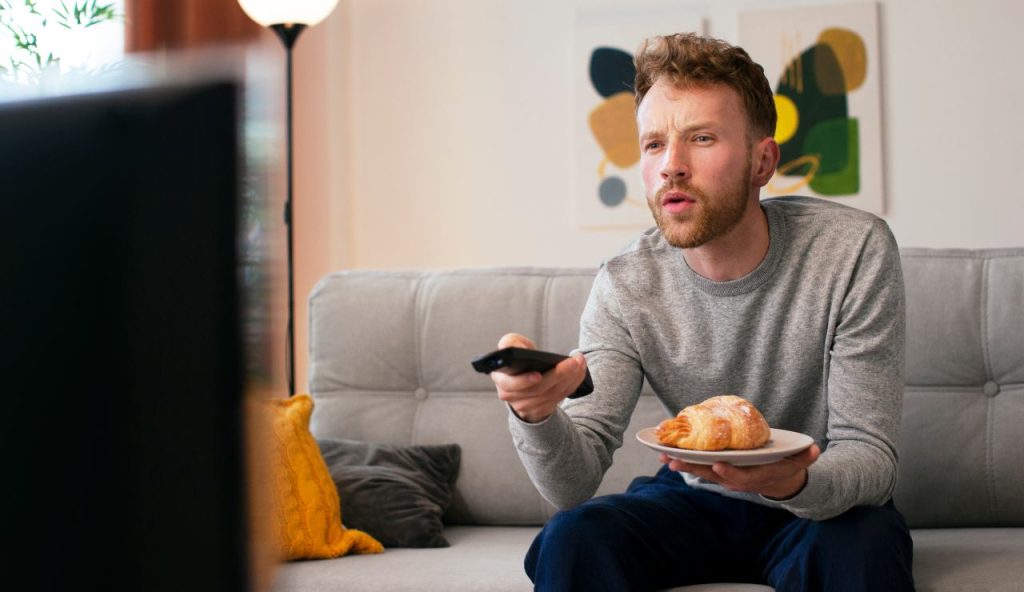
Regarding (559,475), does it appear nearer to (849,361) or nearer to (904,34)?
(849,361)

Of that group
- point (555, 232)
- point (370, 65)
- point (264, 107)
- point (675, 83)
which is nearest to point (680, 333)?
point (675, 83)

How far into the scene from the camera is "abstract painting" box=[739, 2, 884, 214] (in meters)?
3.70

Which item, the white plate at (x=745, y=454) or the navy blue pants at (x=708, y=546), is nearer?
the white plate at (x=745, y=454)

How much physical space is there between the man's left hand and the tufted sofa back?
29.5 inches

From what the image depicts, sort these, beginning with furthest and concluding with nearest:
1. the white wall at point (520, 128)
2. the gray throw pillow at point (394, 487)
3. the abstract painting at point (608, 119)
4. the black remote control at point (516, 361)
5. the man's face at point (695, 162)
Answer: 1. the abstract painting at point (608, 119)
2. the white wall at point (520, 128)
3. the gray throw pillow at point (394, 487)
4. the man's face at point (695, 162)
5. the black remote control at point (516, 361)

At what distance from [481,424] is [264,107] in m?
1.92

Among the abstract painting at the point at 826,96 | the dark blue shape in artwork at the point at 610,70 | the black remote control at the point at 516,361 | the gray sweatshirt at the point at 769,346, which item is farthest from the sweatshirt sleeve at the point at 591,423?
the dark blue shape in artwork at the point at 610,70

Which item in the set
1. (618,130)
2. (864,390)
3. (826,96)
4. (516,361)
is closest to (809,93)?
(826,96)

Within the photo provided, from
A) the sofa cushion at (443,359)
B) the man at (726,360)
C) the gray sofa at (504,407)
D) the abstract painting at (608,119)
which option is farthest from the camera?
the abstract painting at (608,119)

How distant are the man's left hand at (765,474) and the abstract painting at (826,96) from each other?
2.35m

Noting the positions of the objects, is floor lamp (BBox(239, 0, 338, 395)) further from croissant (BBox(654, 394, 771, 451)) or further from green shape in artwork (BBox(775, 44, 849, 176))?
croissant (BBox(654, 394, 771, 451))

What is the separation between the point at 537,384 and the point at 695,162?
1.80 feet

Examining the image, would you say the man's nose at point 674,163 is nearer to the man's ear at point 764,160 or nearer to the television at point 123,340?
the man's ear at point 764,160

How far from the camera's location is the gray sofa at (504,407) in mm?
1924
